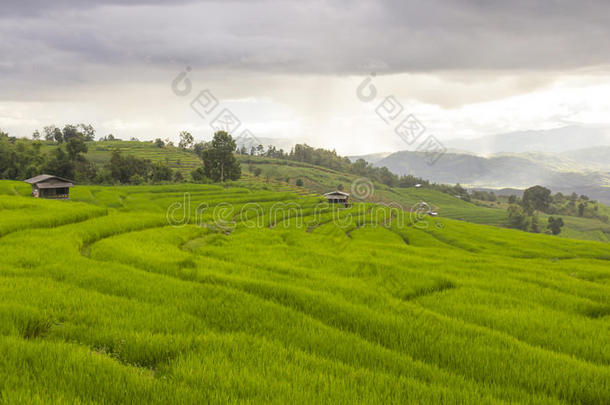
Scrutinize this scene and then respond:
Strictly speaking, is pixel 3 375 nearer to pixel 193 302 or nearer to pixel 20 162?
pixel 193 302

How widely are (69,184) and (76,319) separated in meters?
54.1

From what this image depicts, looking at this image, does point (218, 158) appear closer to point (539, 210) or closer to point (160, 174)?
point (160, 174)

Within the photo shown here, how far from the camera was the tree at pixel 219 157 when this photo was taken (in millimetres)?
95312

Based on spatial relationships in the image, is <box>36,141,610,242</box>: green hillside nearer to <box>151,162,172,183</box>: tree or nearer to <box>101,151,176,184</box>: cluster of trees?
<box>151,162,172,183</box>: tree

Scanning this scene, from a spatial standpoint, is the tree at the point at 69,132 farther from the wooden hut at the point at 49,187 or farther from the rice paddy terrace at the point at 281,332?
the rice paddy terrace at the point at 281,332

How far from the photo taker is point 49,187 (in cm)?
4825

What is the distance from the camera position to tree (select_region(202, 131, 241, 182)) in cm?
9531

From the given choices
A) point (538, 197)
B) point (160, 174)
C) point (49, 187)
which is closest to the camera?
point (49, 187)

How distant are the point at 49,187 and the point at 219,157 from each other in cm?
5026

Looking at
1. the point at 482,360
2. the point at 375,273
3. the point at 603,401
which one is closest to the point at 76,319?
the point at 482,360

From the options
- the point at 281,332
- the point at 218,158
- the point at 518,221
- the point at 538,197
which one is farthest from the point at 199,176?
the point at 538,197

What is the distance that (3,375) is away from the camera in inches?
171

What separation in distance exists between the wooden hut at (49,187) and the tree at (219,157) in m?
47.2

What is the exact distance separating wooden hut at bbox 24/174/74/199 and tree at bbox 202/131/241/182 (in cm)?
4724
